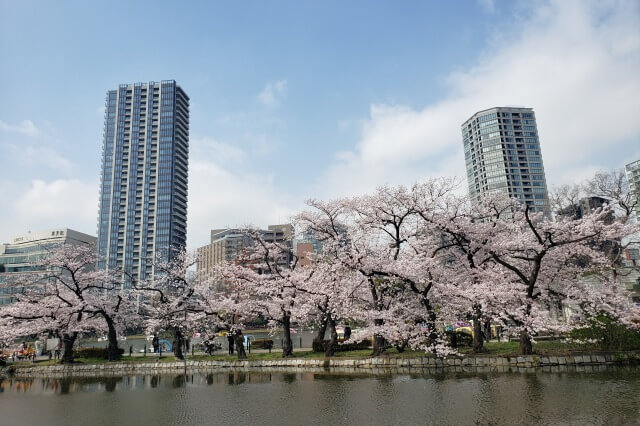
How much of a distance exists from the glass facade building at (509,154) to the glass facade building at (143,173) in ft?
309

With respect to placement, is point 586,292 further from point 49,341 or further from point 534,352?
point 49,341

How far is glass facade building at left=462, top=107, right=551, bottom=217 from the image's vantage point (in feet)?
398

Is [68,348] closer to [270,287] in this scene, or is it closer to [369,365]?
[270,287]

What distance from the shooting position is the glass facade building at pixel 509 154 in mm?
121438

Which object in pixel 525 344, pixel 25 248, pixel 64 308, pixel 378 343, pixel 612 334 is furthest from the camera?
pixel 25 248

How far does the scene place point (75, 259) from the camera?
101ft

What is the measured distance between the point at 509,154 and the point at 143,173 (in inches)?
4526

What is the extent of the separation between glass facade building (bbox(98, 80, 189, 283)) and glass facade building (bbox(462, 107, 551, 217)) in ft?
309

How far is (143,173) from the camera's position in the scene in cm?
14162

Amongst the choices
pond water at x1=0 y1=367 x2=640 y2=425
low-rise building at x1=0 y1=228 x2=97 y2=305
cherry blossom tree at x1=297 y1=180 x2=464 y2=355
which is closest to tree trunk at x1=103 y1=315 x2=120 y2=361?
pond water at x1=0 y1=367 x2=640 y2=425

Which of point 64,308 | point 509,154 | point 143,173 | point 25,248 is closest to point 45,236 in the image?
point 25,248

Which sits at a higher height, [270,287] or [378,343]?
[270,287]

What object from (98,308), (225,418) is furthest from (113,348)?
(225,418)

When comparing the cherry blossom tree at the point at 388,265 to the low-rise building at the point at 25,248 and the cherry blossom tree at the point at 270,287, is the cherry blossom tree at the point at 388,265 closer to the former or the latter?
the cherry blossom tree at the point at 270,287
